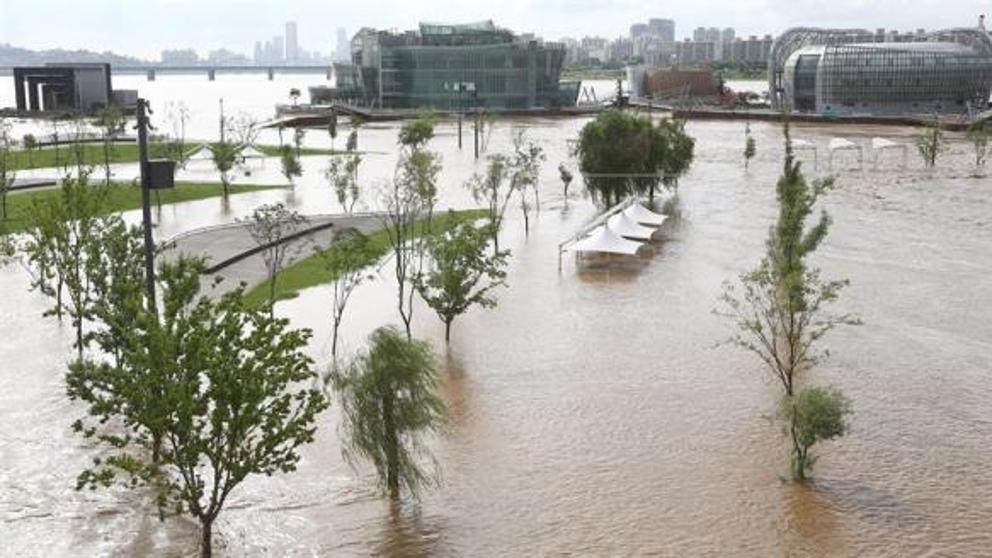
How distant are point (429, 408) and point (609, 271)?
836 inches

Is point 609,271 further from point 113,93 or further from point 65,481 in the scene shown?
point 113,93

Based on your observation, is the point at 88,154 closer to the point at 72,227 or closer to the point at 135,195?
the point at 135,195

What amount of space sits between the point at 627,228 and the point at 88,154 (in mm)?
51662

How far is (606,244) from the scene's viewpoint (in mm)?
39938

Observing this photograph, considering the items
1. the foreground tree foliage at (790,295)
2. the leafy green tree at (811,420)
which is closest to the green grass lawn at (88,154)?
the foreground tree foliage at (790,295)

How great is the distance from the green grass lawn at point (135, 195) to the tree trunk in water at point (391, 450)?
31587 mm

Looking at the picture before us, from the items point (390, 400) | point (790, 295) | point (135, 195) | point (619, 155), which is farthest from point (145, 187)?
point (135, 195)

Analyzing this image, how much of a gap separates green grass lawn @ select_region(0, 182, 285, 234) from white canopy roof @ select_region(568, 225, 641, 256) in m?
21.9

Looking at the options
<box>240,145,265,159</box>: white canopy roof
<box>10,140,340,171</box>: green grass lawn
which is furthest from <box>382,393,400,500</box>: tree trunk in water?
<box>240,145,265,159</box>: white canopy roof

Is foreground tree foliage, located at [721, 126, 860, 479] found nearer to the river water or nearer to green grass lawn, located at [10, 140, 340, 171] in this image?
the river water

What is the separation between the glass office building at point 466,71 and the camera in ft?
509

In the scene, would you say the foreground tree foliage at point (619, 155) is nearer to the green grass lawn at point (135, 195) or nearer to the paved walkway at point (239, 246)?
the paved walkway at point (239, 246)

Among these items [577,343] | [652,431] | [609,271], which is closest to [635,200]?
[609,271]

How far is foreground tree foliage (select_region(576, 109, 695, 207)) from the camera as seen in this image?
173 feet
